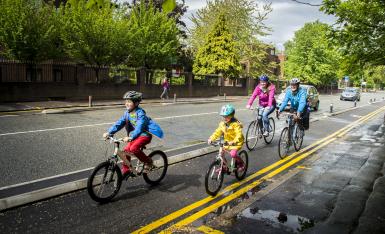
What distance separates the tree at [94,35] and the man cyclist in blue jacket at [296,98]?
56.5ft

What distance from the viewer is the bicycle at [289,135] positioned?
30.3ft

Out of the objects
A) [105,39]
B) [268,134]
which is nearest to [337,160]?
[268,134]

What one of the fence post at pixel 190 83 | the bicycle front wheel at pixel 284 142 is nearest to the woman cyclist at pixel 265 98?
the bicycle front wheel at pixel 284 142

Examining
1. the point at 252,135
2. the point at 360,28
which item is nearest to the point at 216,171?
the point at 252,135

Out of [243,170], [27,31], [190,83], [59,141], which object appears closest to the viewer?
[243,170]

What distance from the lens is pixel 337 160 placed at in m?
9.20

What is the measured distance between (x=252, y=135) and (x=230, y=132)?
4.37m

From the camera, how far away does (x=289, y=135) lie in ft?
31.2

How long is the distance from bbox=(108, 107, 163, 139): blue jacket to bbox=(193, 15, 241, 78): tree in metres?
35.0

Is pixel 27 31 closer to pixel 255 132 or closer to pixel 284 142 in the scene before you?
pixel 255 132

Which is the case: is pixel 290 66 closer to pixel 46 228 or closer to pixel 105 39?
pixel 105 39

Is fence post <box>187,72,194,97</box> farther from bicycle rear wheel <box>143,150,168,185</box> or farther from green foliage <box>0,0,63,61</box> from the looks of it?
bicycle rear wheel <box>143,150,168,185</box>

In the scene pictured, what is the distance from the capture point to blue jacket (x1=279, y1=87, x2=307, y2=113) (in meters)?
9.41

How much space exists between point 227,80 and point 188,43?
37.6ft
